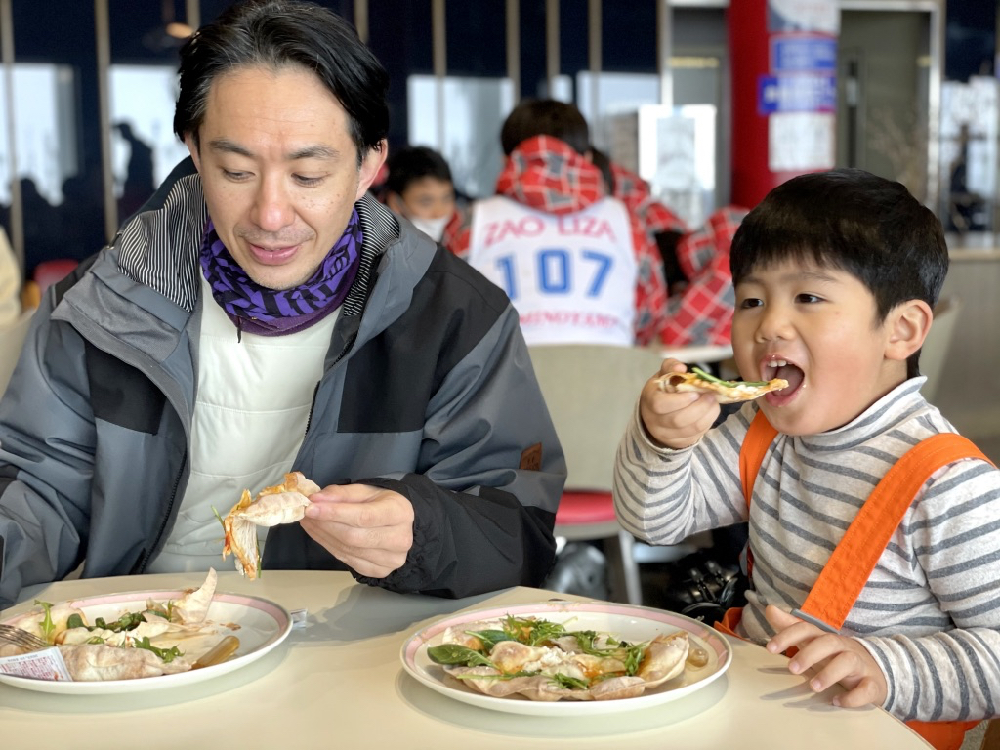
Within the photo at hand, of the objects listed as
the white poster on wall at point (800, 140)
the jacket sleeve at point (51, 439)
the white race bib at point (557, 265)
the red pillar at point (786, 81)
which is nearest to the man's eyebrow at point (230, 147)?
the jacket sleeve at point (51, 439)

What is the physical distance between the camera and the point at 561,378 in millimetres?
2525

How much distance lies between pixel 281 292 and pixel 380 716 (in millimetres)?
730

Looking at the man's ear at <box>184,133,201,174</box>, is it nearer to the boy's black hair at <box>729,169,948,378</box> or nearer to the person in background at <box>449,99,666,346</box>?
the boy's black hair at <box>729,169,948,378</box>

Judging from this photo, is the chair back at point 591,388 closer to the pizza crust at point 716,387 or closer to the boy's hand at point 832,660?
the pizza crust at point 716,387

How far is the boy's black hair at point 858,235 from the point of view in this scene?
128cm

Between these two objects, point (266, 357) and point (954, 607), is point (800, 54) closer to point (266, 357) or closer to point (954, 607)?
point (266, 357)

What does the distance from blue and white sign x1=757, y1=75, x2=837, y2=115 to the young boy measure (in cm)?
590

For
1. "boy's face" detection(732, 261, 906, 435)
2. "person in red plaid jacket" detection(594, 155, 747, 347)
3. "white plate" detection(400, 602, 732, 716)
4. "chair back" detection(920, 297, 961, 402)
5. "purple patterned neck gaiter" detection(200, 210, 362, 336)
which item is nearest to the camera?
"white plate" detection(400, 602, 732, 716)

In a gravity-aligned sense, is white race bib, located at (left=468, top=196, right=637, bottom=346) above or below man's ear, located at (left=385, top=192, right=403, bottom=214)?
below

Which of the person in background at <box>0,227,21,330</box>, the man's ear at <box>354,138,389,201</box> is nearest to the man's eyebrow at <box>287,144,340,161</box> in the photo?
the man's ear at <box>354,138,389,201</box>

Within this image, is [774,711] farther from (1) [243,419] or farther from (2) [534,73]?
(2) [534,73]

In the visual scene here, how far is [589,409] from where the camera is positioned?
256 cm

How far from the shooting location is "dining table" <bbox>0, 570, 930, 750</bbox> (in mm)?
886

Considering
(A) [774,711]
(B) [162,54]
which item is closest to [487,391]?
(A) [774,711]
